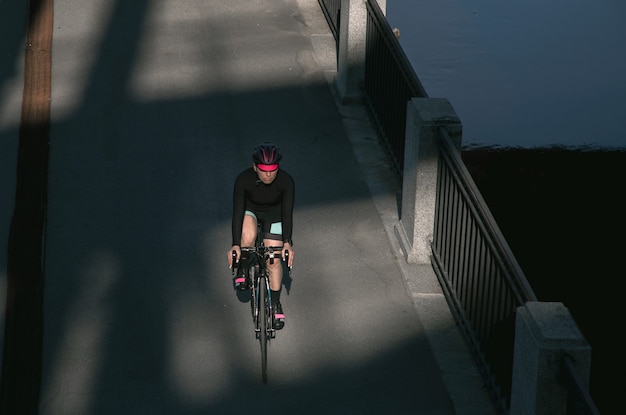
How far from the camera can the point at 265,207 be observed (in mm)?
10070

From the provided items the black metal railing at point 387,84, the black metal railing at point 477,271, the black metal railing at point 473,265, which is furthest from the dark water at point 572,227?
the black metal railing at point 477,271

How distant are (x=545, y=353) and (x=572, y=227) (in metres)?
15.0

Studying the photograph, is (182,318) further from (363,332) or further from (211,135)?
(211,135)

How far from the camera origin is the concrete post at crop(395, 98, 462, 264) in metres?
11.6

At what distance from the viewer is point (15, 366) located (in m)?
10.3

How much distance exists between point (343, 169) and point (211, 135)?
6.17 feet

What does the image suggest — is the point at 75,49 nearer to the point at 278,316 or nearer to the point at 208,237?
the point at 208,237

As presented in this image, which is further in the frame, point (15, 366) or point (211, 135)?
point (211, 135)

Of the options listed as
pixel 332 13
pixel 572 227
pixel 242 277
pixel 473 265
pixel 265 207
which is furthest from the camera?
pixel 572 227

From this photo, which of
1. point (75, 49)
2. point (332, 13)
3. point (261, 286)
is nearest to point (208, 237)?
point (261, 286)

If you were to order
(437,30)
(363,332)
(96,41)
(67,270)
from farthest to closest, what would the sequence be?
(437,30)
(96,41)
(67,270)
(363,332)

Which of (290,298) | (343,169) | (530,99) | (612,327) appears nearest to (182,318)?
Result: (290,298)

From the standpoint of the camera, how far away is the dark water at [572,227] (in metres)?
17.8

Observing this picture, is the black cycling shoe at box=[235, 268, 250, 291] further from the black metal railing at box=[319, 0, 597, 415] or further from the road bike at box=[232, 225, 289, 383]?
the black metal railing at box=[319, 0, 597, 415]
